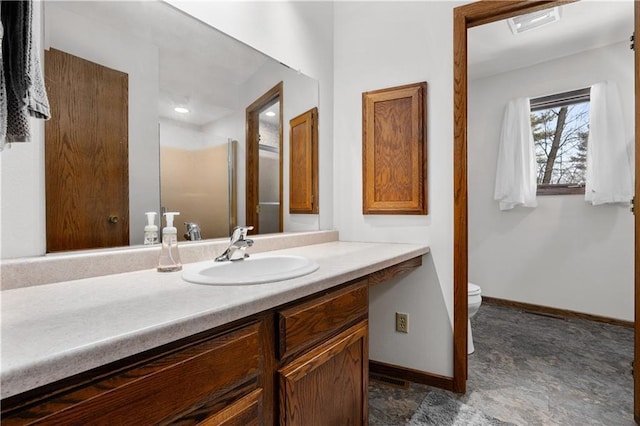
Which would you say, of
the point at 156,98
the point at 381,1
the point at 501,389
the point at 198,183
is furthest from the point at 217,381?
the point at 381,1

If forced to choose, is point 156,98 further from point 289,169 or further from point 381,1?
point 381,1

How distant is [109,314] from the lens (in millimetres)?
669

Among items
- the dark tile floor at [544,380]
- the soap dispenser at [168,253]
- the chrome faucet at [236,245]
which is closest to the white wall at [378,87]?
the dark tile floor at [544,380]

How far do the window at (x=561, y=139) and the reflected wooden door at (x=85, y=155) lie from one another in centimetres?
333

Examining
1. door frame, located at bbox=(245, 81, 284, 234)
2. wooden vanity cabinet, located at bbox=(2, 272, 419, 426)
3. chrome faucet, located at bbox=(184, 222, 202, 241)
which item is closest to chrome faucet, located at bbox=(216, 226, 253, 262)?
→ chrome faucet, located at bbox=(184, 222, 202, 241)

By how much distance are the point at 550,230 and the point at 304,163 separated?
242 cm

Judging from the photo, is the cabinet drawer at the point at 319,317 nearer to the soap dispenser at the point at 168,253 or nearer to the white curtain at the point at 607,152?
the soap dispenser at the point at 168,253

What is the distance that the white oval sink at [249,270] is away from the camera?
94 cm

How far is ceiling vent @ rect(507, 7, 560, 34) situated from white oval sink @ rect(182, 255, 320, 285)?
2326 mm

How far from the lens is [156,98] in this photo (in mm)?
1269

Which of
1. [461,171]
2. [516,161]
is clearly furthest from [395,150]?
[516,161]

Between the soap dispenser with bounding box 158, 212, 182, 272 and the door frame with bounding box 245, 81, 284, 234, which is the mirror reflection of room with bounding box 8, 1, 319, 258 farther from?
the soap dispenser with bounding box 158, 212, 182, 272

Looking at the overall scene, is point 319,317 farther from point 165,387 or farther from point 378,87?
point 378,87

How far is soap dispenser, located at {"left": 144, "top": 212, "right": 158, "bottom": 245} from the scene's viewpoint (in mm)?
1228
